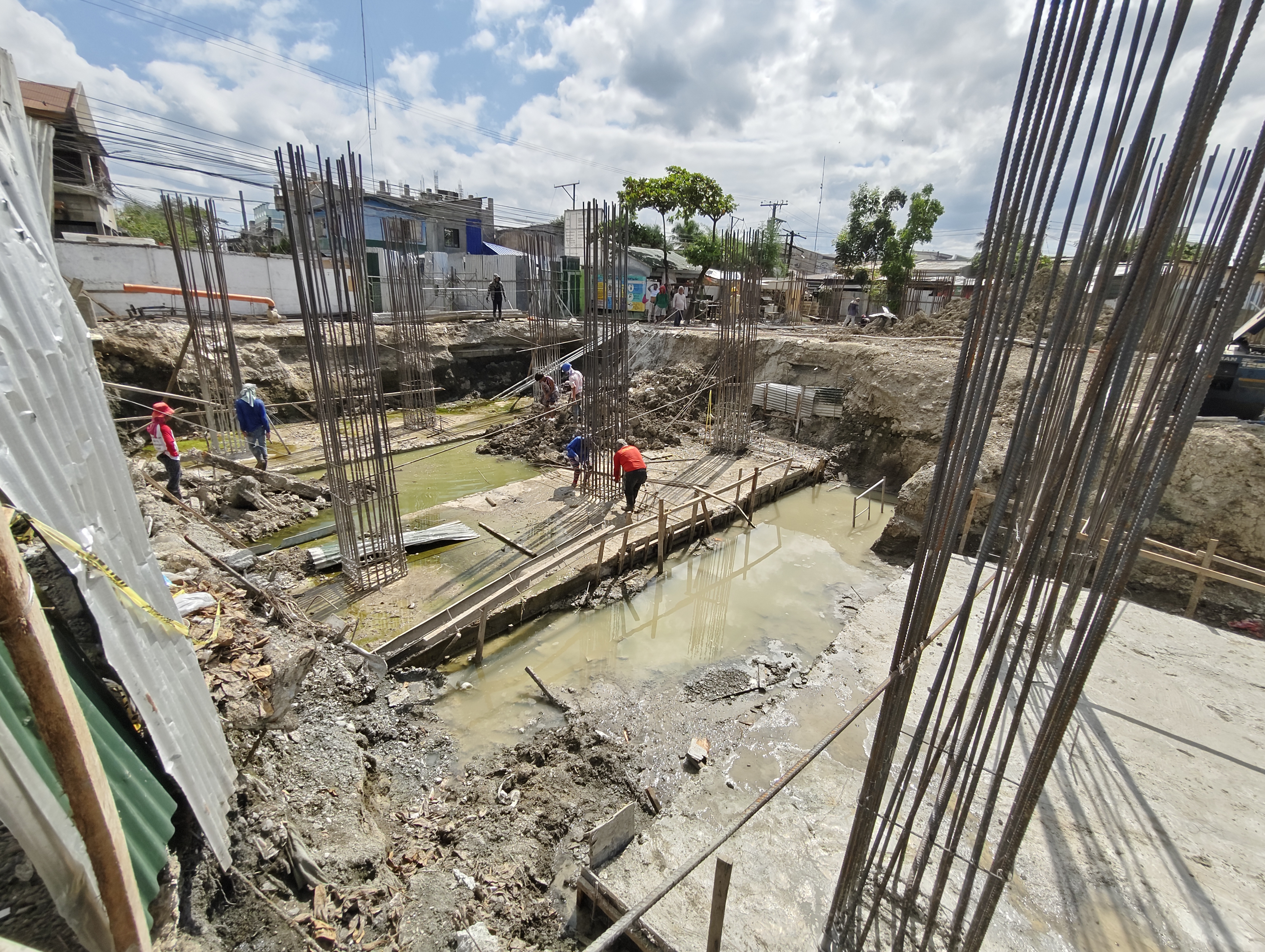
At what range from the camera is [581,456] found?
9328 millimetres

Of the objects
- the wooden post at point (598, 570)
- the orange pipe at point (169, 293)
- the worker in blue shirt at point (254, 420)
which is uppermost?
the orange pipe at point (169, 293)

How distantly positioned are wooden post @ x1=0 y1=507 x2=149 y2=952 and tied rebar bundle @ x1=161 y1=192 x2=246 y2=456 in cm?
932

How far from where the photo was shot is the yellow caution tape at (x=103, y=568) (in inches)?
72.7

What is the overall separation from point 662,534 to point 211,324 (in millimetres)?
9476

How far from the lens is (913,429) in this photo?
11.3 metres

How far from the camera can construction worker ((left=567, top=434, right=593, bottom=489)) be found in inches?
348

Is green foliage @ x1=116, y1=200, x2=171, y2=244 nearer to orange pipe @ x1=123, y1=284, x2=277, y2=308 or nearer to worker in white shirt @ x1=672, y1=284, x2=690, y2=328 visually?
orange pipe @ x1=123, y1=284, x2=277, y2=308

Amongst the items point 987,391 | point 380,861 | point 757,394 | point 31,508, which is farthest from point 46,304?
point 757,394

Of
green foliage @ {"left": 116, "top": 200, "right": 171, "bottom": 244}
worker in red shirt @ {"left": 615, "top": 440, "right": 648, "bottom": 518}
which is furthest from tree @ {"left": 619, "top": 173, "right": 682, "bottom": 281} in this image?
green foliage @ {"left": 116, "top": 200, "right": 171, "bottom": 244}

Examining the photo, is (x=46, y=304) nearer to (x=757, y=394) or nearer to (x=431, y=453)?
(x=431, y=453)

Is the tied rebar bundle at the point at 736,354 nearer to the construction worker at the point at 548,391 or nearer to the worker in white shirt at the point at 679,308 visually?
the construction worker at the point at 548,391

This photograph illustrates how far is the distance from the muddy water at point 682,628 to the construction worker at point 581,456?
76.0 inches

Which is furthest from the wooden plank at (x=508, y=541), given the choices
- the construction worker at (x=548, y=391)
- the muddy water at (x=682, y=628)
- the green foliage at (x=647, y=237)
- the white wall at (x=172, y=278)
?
the green foliage at (x=647, y=237)

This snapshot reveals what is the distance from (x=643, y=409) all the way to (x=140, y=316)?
39.4 feet
